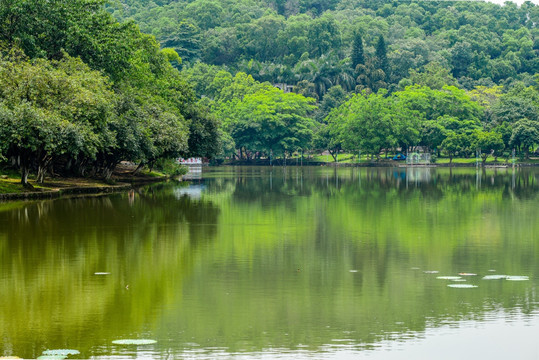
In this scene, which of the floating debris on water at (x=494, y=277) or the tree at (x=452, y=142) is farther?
the tree at (x=452, y=142)

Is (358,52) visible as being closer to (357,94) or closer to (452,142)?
(357,94)

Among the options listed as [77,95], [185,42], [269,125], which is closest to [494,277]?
[77,95]

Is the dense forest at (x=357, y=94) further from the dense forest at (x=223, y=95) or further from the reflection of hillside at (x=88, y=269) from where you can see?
the reflection of hillside at (x=88, y=269)

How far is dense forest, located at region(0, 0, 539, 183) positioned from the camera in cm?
4331

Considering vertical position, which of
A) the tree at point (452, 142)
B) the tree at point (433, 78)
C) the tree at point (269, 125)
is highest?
the tree at point (433, 78)

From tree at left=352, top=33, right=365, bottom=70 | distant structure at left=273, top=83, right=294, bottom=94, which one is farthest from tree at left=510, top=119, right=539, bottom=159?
distant structure at left=273, top=83, right=294, bottom=94

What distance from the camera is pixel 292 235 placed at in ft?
77.8

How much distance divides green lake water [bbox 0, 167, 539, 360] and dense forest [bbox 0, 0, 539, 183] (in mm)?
15269

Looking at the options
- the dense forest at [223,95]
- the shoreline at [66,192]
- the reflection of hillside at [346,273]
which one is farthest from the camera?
the dense forest at [223,95]

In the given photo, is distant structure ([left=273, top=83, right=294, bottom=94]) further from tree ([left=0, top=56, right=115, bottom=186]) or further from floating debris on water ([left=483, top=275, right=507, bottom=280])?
floating debris on water ([left=483, top=275, right=507, bottom=280])

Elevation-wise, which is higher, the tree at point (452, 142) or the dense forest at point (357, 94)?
the dense forest at point (357, 94)

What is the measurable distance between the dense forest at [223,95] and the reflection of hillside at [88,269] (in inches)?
472

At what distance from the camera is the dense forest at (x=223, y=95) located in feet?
142

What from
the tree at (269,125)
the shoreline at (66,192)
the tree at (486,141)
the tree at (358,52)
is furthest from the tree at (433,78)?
the shoreline at (66,192)
